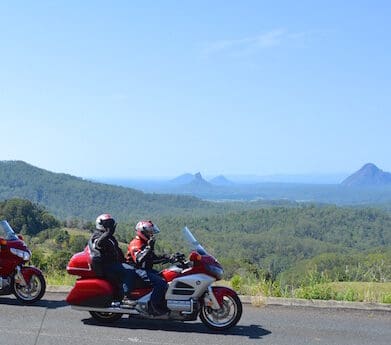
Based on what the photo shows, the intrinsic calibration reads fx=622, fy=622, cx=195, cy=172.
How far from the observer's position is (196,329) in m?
8.11

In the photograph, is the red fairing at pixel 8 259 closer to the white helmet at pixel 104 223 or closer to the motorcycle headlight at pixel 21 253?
the motorcycle headlight at pixel 21 253

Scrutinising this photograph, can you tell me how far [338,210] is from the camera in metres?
179

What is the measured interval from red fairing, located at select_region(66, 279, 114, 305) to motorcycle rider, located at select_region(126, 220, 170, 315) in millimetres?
464

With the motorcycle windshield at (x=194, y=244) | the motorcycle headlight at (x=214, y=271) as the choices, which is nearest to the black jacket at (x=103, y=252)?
the motorcycle windshield at (x=194, y=244)

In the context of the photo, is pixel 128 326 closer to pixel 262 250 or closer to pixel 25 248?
pixel 25 248

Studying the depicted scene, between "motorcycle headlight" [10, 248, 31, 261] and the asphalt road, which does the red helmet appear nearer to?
the asphalt road

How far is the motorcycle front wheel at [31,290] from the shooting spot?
371 inches

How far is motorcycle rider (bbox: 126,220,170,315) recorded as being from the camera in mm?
8000

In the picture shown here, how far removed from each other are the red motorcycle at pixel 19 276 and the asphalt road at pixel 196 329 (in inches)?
6.8

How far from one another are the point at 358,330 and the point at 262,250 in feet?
342

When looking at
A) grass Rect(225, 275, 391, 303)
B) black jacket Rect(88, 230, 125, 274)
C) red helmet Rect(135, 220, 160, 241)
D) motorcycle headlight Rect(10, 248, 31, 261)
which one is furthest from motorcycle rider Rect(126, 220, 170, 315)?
grass Rect(225, 275, 391, 303)

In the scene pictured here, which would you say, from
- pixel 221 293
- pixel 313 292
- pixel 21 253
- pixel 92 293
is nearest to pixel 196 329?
pixel 221 293

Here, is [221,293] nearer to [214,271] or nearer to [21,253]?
[214,271]

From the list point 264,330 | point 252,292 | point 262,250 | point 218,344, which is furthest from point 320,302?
point 262,250
